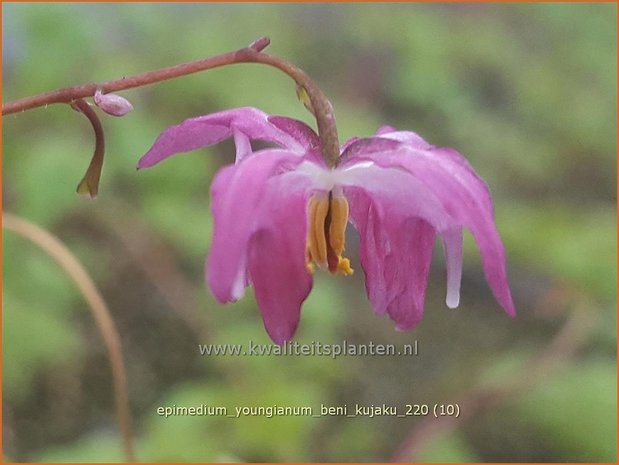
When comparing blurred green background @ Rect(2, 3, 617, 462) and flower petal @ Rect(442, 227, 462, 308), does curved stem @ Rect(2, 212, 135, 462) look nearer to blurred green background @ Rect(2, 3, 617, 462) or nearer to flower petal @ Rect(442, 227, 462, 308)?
blurred green background @ Rect(2, 3, 617, 462)

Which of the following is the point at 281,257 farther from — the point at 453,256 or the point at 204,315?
the point at 204,315

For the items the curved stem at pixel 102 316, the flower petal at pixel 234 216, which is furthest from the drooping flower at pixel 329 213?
the curved stem at pixel 102 316

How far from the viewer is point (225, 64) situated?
1.81 ft

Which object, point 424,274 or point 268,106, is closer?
point 424,274

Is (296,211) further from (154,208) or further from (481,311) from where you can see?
(481,311)

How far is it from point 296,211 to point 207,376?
1.28 meters

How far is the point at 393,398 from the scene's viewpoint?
6.40ft

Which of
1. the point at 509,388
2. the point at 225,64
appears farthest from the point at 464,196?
the point at 509,388

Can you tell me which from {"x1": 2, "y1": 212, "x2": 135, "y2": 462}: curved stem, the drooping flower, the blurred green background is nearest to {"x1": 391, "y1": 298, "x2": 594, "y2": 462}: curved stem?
the blurred green background

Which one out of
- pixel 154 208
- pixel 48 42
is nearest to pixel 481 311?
pixel 154 208

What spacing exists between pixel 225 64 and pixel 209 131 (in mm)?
112

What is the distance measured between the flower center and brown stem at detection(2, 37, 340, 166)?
6 cm

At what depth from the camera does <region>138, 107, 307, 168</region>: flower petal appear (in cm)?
64

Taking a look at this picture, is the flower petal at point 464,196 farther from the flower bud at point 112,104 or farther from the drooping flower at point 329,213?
the flower bud at point 112,104
